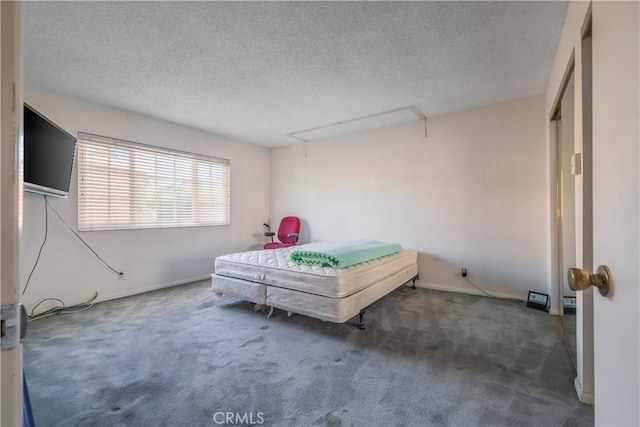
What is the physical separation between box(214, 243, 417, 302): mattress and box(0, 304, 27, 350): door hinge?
2104 millimetres

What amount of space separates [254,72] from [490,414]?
319cm

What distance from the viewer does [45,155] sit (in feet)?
7.73

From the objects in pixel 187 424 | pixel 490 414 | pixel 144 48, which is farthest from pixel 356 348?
pixel 144 48

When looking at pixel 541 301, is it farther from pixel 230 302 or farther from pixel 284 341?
pixel 230 302

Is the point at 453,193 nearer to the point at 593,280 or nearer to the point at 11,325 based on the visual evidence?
the point at 593,280

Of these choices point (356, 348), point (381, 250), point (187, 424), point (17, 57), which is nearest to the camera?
point (17, 57)

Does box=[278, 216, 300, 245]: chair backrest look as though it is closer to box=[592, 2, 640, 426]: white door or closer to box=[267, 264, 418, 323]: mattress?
box=[267, 264, 418, 323]: mattress

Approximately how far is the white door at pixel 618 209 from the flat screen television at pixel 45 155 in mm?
3030

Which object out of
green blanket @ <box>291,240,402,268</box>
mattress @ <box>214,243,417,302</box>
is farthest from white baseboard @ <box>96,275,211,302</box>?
green blanket @ <box>291,240,402,268</box>

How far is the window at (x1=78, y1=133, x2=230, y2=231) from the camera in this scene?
3420mm

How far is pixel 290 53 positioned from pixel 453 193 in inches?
111

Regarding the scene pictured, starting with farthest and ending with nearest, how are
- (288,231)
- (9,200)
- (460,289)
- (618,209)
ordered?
(288,231) < (460,289) < (618,209) < (9,200)

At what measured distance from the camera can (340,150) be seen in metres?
4.93

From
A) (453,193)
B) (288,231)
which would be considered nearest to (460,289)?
(453,193)
